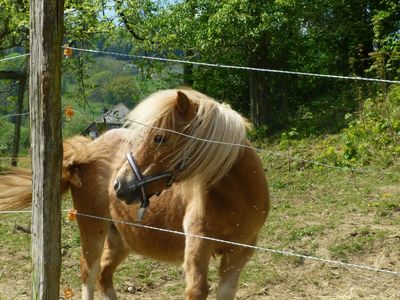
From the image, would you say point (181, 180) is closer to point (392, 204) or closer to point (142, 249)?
point (142, 249)

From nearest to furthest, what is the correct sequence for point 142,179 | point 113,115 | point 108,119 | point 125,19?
1. point 142,179
2. point 113,115
3. point 108,119
4. point 125,19

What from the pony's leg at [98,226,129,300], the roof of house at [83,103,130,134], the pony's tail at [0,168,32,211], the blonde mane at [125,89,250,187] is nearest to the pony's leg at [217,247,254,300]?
the blonde mane at [125,89,250,187]

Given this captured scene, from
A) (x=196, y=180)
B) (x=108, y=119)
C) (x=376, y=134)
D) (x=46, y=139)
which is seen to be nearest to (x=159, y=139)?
(x=196, y=180)

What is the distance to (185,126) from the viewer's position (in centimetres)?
379

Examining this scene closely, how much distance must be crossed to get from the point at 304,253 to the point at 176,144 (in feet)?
9.73

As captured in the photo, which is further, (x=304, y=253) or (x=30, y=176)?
(x=304, y=253)

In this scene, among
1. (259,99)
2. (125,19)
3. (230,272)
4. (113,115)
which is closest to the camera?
(230,272)

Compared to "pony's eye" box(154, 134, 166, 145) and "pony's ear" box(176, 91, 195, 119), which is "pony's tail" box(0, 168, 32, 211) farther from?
"pony's ear" box(176, 91, 195, 119)

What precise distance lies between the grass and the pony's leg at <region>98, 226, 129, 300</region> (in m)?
0.38

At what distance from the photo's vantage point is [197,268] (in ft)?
12.4

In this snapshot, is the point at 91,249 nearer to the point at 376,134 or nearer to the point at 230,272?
the point at 230,272

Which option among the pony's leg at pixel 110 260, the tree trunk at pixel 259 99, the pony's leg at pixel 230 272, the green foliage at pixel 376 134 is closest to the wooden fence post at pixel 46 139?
the pony's leg at pixel 230 272

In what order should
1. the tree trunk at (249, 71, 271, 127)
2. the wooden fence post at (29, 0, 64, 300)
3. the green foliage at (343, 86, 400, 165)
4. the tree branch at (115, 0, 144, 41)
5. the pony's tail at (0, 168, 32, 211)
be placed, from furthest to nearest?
the tree branch at (115, 0, 144, 41) → the tree trunk at (249, 71, 271, 127) → the green foliage at (343, 86, 400, 165) → the pony's tail at (0, 168, 32, 211) → the wooden fence post at (29, 0, 64, 300)

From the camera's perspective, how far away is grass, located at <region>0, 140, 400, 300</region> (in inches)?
214
